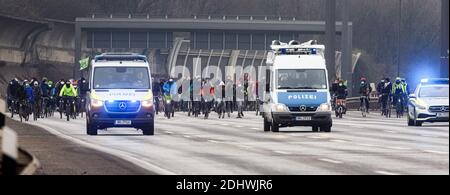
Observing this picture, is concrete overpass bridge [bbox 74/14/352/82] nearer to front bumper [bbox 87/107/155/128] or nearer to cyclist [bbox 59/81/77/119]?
cyclist [bbox 59/81/77/119]

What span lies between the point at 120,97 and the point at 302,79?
5409mm

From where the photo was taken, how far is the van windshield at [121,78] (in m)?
35.8

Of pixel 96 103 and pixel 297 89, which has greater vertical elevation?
pixel 297 89

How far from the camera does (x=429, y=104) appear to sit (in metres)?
42.8

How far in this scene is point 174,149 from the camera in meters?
27.3

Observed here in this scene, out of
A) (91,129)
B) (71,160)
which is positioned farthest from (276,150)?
(91,129)

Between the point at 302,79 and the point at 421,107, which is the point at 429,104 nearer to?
the point at 421,107

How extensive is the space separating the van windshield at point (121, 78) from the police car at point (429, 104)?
10.3 m

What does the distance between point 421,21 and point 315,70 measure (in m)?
94.4

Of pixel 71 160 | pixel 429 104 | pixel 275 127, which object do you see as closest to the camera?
pixel 71 160

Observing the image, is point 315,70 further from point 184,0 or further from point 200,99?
point 184,0

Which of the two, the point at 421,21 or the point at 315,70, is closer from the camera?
the point at 315,70
